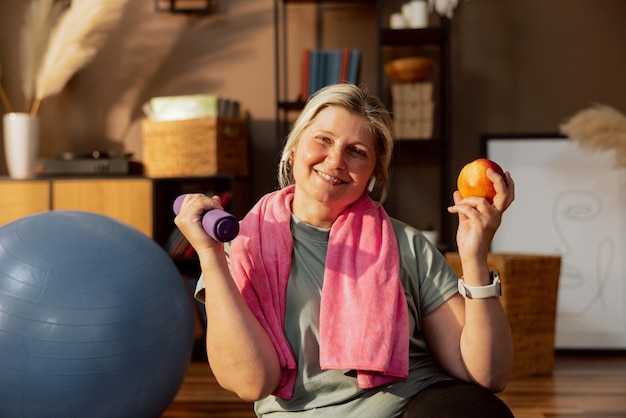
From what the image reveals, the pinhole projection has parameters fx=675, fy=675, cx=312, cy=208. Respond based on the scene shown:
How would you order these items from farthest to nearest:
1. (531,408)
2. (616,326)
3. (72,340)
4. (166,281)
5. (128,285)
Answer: (616,326) → (531,408) → (166,281) → (128,285) → (72,340)

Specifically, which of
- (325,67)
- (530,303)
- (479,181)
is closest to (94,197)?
(325,67)

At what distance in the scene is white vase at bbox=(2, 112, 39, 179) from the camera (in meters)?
3.33

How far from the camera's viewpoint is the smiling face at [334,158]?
1.40 m

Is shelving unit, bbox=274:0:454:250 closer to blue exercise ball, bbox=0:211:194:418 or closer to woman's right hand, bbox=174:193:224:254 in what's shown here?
blue exercise ball, bbox=0:211:194:418

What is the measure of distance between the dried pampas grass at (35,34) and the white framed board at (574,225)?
232 cm

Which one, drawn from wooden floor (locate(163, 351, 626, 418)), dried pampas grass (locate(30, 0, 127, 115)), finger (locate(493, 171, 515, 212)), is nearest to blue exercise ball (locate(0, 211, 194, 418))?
wooden floor (locate(163, 351, 626, 418))

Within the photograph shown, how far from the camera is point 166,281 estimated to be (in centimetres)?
207

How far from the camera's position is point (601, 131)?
3.16 m

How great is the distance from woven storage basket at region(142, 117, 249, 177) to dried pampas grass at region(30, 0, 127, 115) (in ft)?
1.69

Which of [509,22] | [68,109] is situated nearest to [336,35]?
[509,22]

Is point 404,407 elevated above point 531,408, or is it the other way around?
point 404,407

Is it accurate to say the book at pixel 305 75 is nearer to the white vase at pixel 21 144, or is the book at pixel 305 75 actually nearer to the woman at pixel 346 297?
the white vase at pixel 21 144

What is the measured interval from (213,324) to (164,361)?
745mm

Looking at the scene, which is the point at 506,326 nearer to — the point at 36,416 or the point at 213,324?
the point at 213,324
